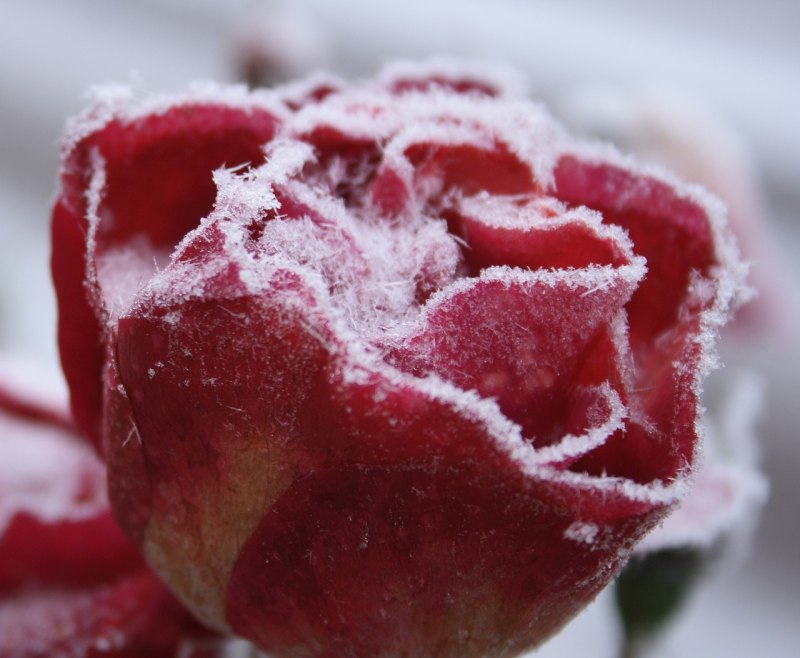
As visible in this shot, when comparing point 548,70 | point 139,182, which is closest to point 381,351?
point 139,182

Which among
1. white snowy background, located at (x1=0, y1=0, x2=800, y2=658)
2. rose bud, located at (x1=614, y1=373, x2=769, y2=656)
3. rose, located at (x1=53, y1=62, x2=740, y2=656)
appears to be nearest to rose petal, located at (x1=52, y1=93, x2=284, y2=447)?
rose, located at (x1=53, y1=62, x2=740, y2=656)

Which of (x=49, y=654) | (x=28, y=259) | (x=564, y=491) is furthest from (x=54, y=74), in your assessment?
(x=564, y=491)

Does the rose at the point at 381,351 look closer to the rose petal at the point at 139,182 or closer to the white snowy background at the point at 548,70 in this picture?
the rose petal at the point at 139,182

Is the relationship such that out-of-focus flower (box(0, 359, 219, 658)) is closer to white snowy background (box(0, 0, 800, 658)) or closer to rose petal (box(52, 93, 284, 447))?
rose petal (box(52, 93, 284, 447))

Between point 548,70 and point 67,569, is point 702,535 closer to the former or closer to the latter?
point 67,569

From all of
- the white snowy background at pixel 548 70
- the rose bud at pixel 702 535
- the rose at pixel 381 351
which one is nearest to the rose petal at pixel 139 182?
the rose at pixel 381 351

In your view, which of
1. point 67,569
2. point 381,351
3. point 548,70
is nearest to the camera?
point 381,351
